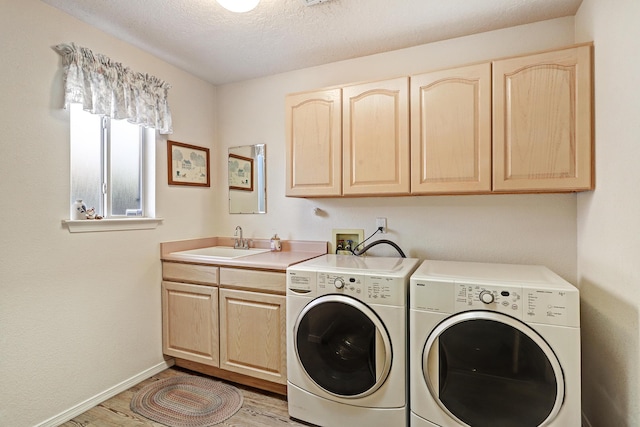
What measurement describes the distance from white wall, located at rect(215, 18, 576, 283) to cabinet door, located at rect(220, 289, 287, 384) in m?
0.75

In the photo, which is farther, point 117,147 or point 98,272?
point 117,147

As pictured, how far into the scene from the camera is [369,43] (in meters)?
2.27

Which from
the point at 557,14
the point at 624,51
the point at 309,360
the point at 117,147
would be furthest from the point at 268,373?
the point at 557,14

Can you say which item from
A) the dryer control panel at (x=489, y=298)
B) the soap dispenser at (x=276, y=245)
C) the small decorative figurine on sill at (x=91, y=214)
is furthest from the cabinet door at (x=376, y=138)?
the small decorative figurine on sill at (x=91, y=214)

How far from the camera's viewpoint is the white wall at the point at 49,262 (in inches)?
64.4

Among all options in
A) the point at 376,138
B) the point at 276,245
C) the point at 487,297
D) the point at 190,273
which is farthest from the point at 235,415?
Answer: the point at 376,138

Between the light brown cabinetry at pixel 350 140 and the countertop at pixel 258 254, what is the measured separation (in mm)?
502

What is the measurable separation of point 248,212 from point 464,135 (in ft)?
6.31

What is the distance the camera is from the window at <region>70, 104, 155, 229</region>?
2.03m

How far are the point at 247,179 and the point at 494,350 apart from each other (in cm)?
231

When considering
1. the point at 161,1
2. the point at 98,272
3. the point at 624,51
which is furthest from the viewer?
the point at 98,272

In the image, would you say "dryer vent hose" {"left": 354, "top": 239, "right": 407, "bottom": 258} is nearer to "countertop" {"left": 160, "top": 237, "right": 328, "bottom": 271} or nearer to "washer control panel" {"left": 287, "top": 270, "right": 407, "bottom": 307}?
"countertop" {"left": 160, "top": 237, "right": 328, "bottom": 271}

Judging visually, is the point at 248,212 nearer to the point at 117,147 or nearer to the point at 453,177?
the point at 117,147

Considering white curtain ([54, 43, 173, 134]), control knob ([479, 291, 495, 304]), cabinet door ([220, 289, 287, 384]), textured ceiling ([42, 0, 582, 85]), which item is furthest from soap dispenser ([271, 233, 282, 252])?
control knob ([479, 291, 495, 304])
